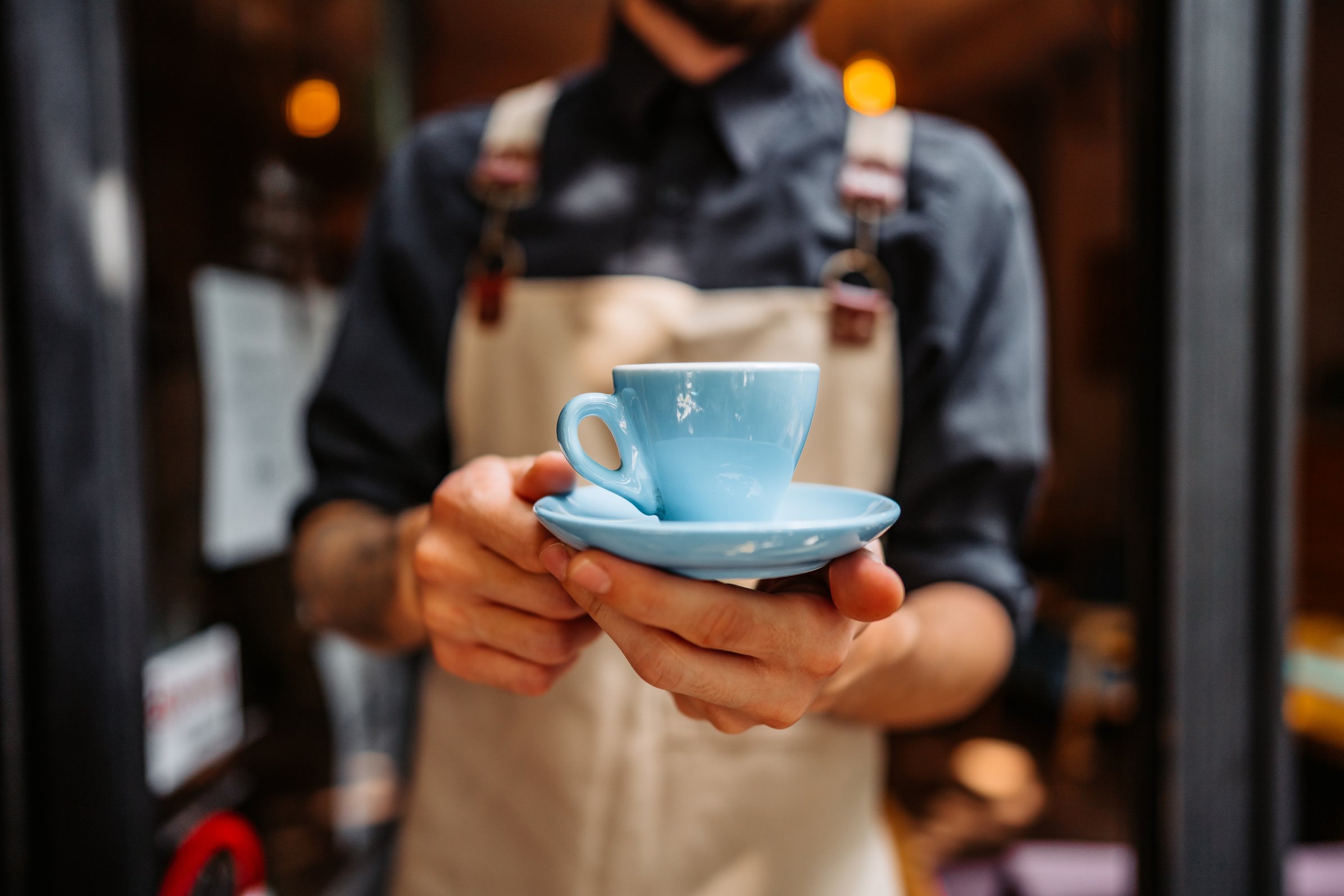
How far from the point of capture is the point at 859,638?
11.8 inches

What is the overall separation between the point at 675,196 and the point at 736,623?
316 millimetres

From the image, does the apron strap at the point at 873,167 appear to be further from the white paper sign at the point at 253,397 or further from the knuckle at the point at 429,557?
the white paper sign at the point at 253,397

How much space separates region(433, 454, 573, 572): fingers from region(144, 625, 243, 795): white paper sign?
1.74 ft

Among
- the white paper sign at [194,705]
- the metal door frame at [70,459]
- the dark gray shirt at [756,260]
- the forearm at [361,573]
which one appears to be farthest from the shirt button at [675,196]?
the white paper sign at [194,705]

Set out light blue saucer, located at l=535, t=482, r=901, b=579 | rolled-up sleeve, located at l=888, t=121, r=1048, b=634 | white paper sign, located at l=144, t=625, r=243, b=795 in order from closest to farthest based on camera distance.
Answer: light blue saucer, located at l=535, t=482, r=901, b=579 → rolled-up sleeve, located at l=888, t=121, r=1048, b=634 → white paper sign, located at l=144, t=625, r=243, b=795

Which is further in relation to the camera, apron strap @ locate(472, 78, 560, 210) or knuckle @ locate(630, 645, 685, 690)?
apron strap @ locate(472, 78, 560, 210)

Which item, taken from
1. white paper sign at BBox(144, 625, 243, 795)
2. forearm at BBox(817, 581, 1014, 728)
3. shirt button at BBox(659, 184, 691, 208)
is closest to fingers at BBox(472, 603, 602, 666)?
forearm at BBox(817, 581, 1014, 728)

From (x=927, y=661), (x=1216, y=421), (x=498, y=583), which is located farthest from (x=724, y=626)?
(x=1216, y=421)

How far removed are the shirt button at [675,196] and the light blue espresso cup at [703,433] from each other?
0.23 metres

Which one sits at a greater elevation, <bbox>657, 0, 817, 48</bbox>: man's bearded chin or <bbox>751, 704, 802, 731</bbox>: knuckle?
<bbox>657, 0, 817, 48</bbox>: man's bearded chin

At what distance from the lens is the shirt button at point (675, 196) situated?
0.49m

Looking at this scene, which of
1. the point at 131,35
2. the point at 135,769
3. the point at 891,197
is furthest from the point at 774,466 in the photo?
the point at 131,35

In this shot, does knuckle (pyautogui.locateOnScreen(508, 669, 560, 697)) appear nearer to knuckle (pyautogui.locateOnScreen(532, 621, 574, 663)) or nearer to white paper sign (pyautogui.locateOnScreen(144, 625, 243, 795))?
knuckle (pyautogui.locateOnScreen(532, 621, 574, 663))

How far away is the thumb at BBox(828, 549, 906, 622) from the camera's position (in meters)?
0.24
